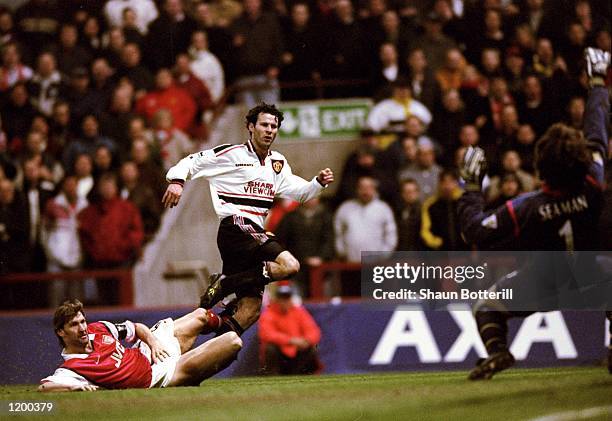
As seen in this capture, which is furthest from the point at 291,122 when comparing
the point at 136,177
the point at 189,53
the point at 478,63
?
the point at 478,63

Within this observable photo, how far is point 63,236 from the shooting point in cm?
1087

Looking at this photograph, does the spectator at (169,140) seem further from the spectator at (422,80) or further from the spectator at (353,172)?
the spectator at (422,80)

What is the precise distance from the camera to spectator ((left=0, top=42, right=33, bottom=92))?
41.7 feet

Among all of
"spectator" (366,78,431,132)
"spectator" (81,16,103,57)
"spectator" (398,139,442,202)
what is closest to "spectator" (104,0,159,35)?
"spectator" (81,16,103,57)

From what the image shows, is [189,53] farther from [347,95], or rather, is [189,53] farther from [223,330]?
[223,330]

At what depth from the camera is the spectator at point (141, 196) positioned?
10.3 m

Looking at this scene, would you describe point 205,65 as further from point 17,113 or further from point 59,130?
point 17,113

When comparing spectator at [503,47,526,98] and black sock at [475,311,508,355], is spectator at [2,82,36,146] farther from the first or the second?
black sock at [475,311,508,355]

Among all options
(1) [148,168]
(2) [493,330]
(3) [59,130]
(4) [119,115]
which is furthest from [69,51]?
(2) [493,330]

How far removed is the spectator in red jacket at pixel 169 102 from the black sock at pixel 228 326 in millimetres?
3570

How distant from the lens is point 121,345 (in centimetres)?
779

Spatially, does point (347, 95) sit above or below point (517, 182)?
above

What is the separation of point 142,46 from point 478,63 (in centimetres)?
355

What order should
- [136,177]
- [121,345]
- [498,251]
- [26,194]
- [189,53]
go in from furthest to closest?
[189,53], [26,194], [136,177], [498,251], [121,345]
